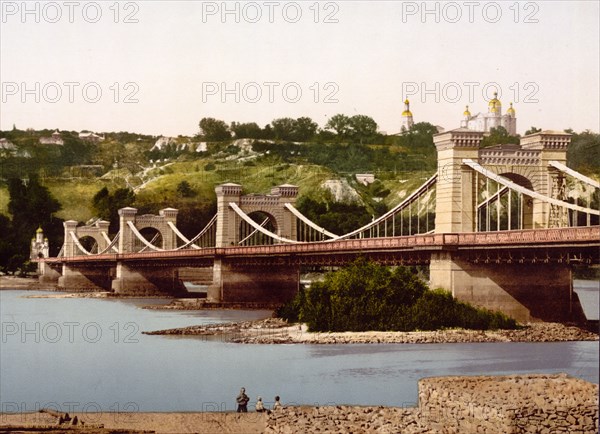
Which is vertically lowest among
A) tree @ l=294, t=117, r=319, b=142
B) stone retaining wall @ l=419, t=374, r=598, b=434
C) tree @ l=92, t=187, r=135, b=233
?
stone retaining wall @ l=419, t=374, r=598, b=434

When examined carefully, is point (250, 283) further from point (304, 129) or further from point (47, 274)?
point (304, 129)

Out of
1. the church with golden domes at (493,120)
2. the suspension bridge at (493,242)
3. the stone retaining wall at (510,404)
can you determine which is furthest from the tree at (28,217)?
the stone retaining wall at (510,404)

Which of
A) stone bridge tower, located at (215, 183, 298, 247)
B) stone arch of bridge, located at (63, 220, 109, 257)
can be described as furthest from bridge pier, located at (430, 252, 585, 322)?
stone arch of bridge, located at (63, 220, 109, 257)

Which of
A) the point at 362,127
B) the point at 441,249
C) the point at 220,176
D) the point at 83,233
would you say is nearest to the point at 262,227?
the point at 441,249

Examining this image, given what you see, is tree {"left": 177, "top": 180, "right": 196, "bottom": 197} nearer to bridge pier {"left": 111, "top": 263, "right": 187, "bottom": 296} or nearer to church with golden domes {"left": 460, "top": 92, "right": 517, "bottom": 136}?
church with golden domes {"left": 460, "top": 92, "right": 517, "bottom": 136}

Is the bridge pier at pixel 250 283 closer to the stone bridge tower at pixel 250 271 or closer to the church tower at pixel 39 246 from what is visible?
the stone bridge tower at pixel 250 271

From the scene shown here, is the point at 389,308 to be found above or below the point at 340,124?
below

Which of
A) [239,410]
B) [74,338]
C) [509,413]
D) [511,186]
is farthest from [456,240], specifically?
[509,413]
